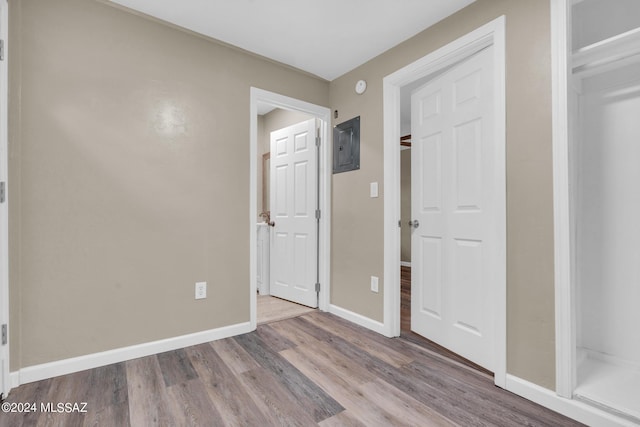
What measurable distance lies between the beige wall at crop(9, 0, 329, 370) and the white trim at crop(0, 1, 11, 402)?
0.22ft

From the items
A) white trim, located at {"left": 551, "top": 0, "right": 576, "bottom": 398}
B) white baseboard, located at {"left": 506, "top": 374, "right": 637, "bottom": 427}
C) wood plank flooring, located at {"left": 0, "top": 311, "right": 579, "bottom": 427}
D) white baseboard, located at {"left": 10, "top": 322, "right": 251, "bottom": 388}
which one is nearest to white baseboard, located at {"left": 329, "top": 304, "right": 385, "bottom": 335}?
wood plank flooring, located at {"left": 0, "top": 311, "right": 579, "bottom": 427}

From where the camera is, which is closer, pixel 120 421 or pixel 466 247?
pixel 120 421

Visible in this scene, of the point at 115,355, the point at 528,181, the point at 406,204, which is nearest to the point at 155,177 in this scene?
the point at 115,355

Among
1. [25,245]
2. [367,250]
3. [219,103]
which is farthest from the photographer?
[367,250]

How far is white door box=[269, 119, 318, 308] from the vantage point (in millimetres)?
3252

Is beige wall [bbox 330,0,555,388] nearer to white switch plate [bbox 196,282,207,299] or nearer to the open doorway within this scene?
the open doorway

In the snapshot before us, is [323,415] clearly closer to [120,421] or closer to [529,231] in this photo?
[120,421]

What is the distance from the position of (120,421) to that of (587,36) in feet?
10.9

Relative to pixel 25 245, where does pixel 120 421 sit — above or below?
below

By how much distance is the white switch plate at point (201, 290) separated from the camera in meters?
2.37

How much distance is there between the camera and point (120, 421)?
1465 mm

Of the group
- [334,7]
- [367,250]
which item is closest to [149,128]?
[334,7]

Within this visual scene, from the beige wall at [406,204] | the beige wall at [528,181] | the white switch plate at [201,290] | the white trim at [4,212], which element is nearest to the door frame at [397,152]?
the beige wall at [528,181]

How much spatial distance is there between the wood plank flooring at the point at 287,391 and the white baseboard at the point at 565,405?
45 mm
